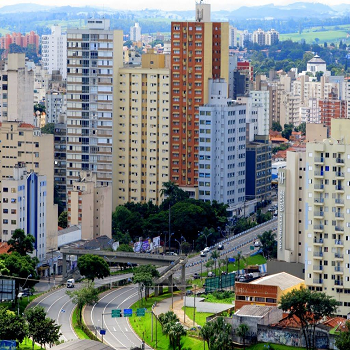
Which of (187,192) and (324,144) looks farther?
(187,192)

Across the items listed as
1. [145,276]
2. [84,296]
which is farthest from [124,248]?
[84,296]

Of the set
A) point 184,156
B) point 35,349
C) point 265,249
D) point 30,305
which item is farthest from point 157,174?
point 35,349

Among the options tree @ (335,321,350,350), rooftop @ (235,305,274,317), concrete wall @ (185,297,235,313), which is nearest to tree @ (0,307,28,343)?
rooftop @ (235,305,274,317)

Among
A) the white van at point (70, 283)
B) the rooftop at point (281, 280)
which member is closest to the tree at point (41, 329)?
the rooftop at point (281, 280)

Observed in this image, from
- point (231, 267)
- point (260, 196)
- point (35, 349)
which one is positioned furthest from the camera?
point (260, 196)

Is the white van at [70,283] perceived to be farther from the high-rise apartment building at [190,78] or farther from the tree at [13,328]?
the high-rise apartment building at [190,78]

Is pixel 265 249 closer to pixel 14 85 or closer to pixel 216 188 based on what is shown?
pixel 216 188
